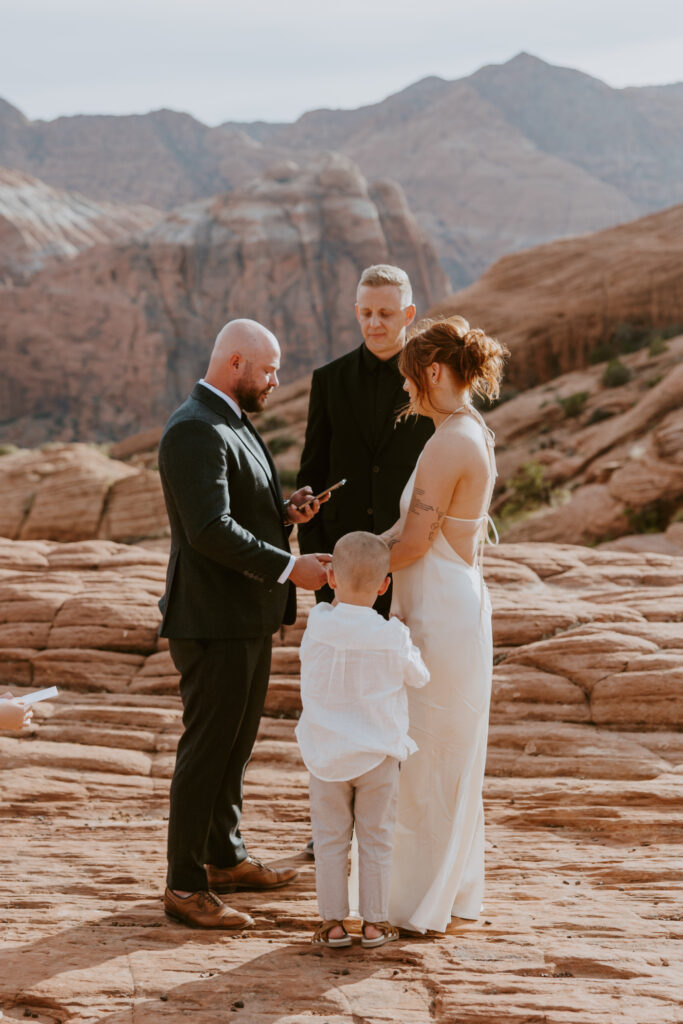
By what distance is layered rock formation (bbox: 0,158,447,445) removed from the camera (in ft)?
180

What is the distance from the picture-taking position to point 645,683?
639cm

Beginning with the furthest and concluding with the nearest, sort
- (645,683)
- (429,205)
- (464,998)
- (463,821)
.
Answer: (429,205) < (645,683) < (463,821) < (464,998)

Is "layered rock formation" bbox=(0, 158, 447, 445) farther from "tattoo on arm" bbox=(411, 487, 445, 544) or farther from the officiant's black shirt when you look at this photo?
"tattoo on arm" bbox=(411, 487, 445, 544)

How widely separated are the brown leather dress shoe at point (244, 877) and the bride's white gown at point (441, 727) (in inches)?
31.6

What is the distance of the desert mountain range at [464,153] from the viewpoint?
9244 centimetres

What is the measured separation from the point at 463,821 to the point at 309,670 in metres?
0.93

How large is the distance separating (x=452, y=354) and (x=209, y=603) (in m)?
1.32

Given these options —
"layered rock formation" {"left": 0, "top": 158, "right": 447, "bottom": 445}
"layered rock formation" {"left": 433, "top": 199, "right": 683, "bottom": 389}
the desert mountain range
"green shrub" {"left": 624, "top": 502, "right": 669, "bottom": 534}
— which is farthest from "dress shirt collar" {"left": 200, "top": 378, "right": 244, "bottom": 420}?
the desert mountain range

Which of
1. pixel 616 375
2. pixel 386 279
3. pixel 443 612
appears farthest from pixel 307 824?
pixel 616 375

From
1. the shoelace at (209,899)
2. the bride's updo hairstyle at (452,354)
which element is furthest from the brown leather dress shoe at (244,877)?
the bride's updo hairstyle at (452,354)

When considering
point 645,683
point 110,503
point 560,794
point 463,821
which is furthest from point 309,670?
point 110,503

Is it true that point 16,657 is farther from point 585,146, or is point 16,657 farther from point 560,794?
point 585,146

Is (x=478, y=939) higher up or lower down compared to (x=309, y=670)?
lower down

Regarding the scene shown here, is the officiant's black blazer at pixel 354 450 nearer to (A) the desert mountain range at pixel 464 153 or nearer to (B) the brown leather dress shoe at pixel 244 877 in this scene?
(B) the brown leather dress shoe at pixel 244 877
